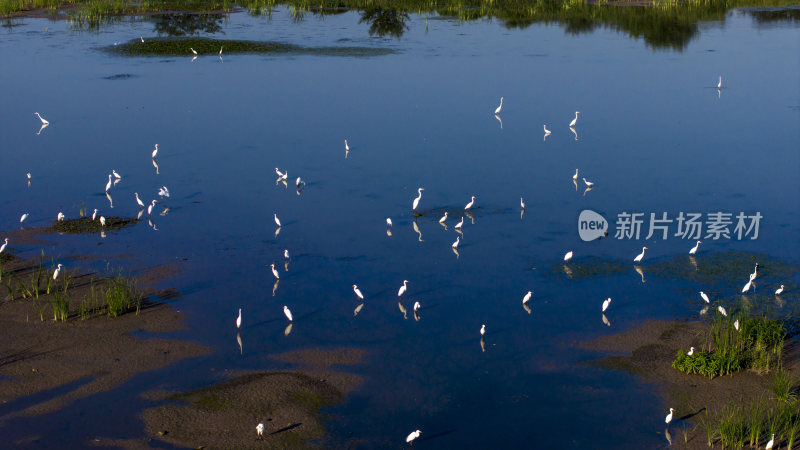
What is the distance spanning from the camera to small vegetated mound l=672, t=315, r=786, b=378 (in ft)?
41.3

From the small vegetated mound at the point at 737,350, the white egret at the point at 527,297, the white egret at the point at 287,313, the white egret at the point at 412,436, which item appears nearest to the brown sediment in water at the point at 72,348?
the white egret at the point at 287,313

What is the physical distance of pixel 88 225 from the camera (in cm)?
1838

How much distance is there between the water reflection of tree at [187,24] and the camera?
43469 millimetres

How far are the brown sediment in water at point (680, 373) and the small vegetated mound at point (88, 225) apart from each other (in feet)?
31.9

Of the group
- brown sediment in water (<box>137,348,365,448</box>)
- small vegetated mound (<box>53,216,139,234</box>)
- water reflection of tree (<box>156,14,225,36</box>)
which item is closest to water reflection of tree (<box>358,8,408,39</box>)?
Result: water reflection of tree (<box>156,14,225,36</box>)

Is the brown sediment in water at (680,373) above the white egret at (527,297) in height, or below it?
below

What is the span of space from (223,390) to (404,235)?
6.32 m

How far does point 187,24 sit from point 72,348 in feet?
112

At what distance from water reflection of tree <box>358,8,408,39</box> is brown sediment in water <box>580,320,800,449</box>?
29.8 meters

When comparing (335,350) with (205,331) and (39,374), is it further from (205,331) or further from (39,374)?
(39,374)

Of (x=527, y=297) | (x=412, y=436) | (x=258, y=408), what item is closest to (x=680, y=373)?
(x=527, y=297)

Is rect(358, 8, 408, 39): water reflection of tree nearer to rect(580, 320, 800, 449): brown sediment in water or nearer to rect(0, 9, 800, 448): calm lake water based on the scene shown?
rect(0, 9, 800, 448): calm lake water

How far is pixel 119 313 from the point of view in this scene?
48.1 feet

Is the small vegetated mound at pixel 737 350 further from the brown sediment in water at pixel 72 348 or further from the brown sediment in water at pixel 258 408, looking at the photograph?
the brown sediment in water at pixel 72 348
